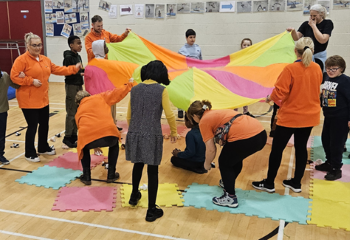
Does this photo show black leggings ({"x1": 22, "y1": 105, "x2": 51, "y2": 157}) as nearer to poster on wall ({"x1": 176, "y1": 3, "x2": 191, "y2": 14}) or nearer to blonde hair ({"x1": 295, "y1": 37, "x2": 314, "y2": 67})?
blonde hair ({"x1": 295, "y1": 37, "x2": 314, "y2": 67})

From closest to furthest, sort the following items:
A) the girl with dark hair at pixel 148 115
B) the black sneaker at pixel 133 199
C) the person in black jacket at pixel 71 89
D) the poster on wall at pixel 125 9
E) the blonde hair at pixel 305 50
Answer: the girl with dark hair at pixel 148 115, the blonde hair at pixel 305 50, the black sneaker at pixel 133 199, the person in black jacket at pixel 71 89, the poster on wall at pixel 125 9

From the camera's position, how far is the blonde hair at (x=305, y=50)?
2.98 meters

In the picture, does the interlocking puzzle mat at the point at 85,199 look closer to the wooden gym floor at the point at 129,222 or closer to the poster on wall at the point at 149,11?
the wooden gym floor at the point at 129,222

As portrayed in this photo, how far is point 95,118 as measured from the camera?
3.37m

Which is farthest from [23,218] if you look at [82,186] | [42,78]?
[42,78]

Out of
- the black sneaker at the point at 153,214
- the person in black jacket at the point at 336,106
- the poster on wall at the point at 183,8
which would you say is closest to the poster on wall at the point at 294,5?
the poster on wall at the point at 183,8

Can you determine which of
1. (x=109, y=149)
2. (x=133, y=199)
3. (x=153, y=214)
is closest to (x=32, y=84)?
(x=109, y=149)

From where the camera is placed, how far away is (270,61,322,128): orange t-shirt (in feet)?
10.0

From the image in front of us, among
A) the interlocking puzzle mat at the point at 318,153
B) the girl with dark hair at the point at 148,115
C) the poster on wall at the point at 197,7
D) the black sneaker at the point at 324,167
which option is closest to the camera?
the girl with dark hair at the point at 148,115

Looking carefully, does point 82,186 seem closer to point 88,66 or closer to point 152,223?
point 152,223

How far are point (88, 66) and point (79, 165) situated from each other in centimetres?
121

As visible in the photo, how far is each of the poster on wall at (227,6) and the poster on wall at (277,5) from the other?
76 centimetres

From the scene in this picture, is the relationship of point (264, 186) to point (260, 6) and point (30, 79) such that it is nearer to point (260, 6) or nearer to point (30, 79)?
point (30, 79)

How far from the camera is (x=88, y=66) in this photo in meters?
4.38
